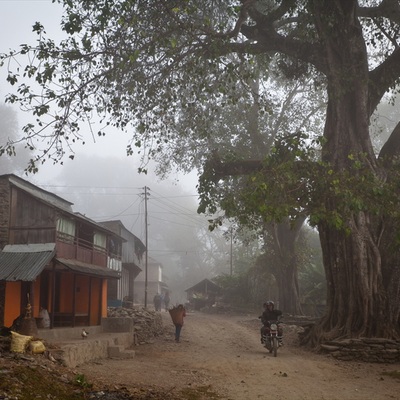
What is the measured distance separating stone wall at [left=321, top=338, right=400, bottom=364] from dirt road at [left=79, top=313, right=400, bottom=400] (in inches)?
15.3

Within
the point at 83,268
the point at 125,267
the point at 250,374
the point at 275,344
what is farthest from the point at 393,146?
the point at 125,267

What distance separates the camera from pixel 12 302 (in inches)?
690

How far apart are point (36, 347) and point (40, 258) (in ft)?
24.7

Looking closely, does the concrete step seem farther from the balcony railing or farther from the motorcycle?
the balcony railing

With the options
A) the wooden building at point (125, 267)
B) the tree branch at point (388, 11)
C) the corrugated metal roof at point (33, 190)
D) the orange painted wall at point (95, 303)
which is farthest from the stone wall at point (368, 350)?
the wooden building at point (125, 267)

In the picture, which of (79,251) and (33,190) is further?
(79,251)

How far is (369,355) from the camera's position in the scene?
1276cm

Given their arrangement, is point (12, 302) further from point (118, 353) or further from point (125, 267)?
point (125, 267)

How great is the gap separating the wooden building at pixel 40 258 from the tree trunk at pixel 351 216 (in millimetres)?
8766

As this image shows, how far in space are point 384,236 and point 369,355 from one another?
3.67 metres

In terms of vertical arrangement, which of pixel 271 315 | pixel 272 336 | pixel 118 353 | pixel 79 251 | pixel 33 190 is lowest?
pixel 118 353

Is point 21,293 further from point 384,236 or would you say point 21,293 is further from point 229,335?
point 384,236

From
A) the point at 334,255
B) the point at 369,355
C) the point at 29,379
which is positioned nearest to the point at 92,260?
the point at 334,255

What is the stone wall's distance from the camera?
497 inches
